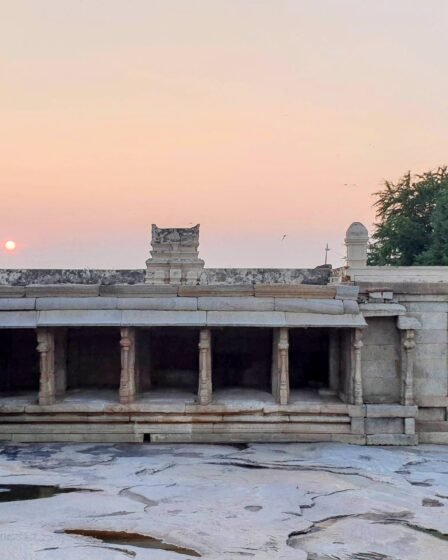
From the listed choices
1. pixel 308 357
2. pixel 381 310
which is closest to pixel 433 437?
pixel 381 310

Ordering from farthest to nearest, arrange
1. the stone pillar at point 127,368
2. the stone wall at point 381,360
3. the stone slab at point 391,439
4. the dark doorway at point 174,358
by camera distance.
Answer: the dark doorway at point 174,358, the stone wall at point 381,360, the stone pillar at point 127,368, the stone slab at point 391,439

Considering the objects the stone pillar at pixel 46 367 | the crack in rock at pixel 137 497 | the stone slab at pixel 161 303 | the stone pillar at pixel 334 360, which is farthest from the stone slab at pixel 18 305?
the stone pillar at pixel 334 360

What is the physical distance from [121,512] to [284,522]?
1.71m

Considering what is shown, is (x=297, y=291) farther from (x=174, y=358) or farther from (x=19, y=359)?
(x=19, y=359)

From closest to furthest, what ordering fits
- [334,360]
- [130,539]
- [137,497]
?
[130,539] → [137,497] → [334,360]

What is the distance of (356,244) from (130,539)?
29.7 feet

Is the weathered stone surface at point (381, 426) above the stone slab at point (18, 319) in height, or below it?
below

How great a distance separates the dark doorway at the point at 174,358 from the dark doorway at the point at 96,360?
76 cm

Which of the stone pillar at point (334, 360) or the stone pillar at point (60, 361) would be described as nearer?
the stone pillar at point (60, 361)

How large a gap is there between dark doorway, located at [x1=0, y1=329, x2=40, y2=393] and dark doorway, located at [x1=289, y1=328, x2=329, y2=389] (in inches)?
208

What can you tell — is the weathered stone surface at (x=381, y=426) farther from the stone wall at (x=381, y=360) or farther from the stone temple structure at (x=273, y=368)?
the stone wall at (x=381, y=360)

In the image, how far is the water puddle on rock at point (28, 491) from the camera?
7072mm

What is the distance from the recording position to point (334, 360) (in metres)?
11.3

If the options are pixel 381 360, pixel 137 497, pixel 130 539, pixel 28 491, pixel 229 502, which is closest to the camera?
pixel 130 539
